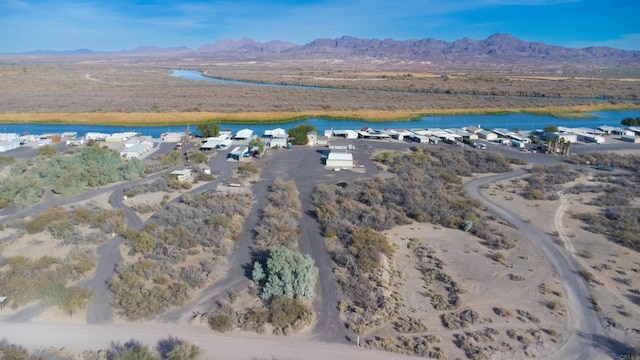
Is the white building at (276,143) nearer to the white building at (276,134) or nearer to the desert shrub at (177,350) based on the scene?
the white building at (276,134)

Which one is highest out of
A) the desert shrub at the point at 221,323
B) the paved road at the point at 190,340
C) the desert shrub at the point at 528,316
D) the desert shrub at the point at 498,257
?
the desert shrub at the point at 498,257

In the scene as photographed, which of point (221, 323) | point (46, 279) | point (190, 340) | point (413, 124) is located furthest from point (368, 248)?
point (413, 124)

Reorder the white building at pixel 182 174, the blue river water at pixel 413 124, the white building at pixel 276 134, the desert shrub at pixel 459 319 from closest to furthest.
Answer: the desert shrub at pixel 459 319, the white building at pixel 182 174, the white building at pixel 276 134, the blue river water at pixel 413 124

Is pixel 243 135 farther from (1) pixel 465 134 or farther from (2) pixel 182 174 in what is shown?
(1) pixel 465 134

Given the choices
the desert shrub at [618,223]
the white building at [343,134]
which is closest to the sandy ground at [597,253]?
the desert shrub at [618,223]

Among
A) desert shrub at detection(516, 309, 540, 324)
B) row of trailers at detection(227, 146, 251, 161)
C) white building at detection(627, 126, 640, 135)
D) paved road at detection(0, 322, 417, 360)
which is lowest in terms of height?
paved road at detection(0, 322, 417, 360)

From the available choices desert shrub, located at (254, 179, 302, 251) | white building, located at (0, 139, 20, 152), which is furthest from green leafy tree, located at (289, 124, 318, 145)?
white building, located at (0, 139, 20, 152)

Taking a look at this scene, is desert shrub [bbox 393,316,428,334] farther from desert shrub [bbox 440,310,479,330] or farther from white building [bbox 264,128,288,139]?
white building [bbox 264,128,288,139]

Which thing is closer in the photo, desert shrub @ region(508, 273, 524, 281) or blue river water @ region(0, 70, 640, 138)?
desert shrub @ region(508, 273, 524, 281)
